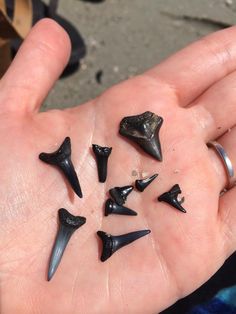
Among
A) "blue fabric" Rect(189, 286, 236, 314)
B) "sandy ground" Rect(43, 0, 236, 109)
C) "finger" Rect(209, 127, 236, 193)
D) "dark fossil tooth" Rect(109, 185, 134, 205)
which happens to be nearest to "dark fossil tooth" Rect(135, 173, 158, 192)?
"dark fossil tooth" Rect(109, 185, 134, 205)

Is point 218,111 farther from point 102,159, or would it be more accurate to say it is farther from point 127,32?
point 127,32

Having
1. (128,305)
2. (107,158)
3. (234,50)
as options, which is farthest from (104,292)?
(234,50)

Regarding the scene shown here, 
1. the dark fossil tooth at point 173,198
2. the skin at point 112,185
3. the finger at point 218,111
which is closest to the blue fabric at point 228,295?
the skin at point 112,185

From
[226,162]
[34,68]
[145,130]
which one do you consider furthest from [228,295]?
[34,68]

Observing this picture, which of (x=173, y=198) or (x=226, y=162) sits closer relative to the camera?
(x=173, y=198)

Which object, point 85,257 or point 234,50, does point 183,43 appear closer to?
point 234,50

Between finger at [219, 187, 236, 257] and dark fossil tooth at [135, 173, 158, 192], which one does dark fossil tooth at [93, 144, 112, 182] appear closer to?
dark fossil tooth at [135, 173, 158, 192]

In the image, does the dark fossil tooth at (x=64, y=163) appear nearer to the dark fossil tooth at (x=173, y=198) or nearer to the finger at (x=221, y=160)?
the dark fossil tooth at (x=173, y=198)
